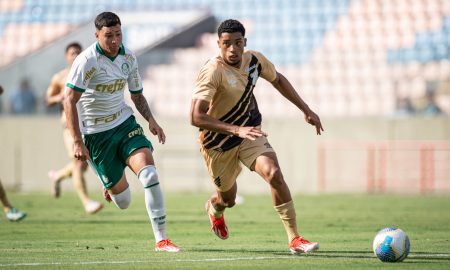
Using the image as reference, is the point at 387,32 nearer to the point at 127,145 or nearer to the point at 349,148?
the point at 349,148

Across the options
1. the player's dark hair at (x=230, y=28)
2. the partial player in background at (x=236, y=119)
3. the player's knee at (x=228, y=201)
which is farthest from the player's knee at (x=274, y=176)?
the player's knee at (x=228, y=201)

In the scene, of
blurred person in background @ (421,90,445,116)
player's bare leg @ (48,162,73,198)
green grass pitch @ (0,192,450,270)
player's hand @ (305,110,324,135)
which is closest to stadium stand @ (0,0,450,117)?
blurred person in background @ (421,90,445,116)

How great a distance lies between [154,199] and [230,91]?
4.58 ft

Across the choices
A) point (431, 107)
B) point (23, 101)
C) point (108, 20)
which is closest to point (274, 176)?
point (108, 20)

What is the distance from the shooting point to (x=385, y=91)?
999 inches

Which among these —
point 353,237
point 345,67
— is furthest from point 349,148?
point 353,237

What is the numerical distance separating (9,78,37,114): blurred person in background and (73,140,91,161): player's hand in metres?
16.6

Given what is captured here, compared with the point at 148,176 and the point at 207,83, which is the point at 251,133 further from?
the point at 148,176

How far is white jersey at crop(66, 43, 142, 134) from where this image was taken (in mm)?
9969

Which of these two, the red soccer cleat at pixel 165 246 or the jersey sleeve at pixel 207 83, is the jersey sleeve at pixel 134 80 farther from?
the red soccer cleat at pixel 165 246

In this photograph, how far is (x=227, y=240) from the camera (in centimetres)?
1131

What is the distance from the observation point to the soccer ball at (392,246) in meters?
8.55

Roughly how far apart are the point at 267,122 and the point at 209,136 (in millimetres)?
14219

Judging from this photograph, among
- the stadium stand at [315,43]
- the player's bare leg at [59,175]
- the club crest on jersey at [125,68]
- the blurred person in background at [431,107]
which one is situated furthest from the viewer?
the stadium stand at [315,43]
